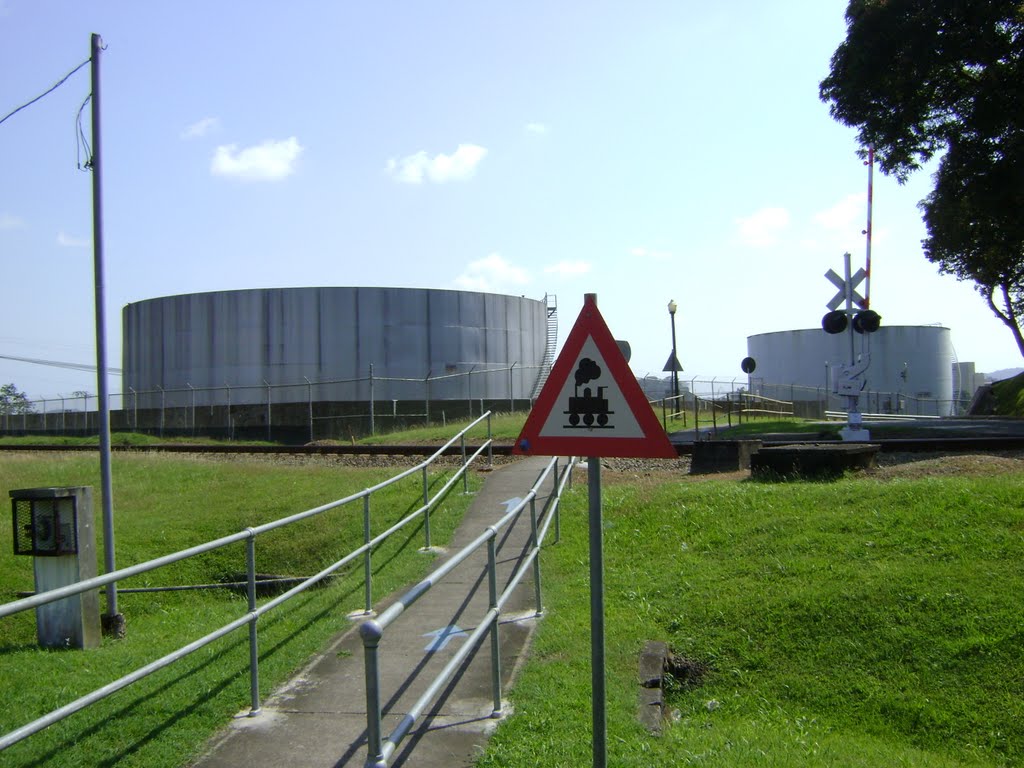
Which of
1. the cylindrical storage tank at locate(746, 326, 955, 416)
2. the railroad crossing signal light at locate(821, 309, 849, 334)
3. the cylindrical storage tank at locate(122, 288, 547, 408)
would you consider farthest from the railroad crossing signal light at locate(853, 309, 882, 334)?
the cylindrical storage tank at locate(746, 326, 955, 416)

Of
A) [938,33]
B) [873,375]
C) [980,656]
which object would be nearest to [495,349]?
[873,375]

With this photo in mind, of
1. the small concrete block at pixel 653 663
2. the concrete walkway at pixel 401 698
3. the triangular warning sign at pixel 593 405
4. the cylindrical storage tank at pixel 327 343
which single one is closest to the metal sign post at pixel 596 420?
the triangular warning sign at pixel 593 405

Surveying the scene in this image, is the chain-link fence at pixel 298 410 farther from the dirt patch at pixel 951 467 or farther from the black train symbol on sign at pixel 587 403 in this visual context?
the black train symbol on sign at pixel 587 403

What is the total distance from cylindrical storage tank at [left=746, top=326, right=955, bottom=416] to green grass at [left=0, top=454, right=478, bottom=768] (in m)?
43.3

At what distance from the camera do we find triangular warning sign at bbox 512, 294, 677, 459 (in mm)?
4027

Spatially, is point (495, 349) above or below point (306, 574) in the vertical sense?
above

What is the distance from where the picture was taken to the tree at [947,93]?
22.6m

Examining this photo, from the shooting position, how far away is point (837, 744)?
554cm

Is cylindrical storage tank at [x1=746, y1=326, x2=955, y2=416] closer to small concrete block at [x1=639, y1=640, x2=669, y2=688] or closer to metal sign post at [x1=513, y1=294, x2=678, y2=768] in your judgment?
small concrete block at [x1=639, y1=640, x2=669, y2=688]

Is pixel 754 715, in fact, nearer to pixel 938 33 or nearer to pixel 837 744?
pixel 837 744

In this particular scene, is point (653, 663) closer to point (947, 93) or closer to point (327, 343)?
point (947, 93)

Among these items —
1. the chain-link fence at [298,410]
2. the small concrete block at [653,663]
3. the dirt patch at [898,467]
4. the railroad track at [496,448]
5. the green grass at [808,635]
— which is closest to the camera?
the green grass at [808,635]

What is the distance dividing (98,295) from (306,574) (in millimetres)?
4086

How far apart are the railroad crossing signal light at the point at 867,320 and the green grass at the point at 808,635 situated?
8.13 metres
